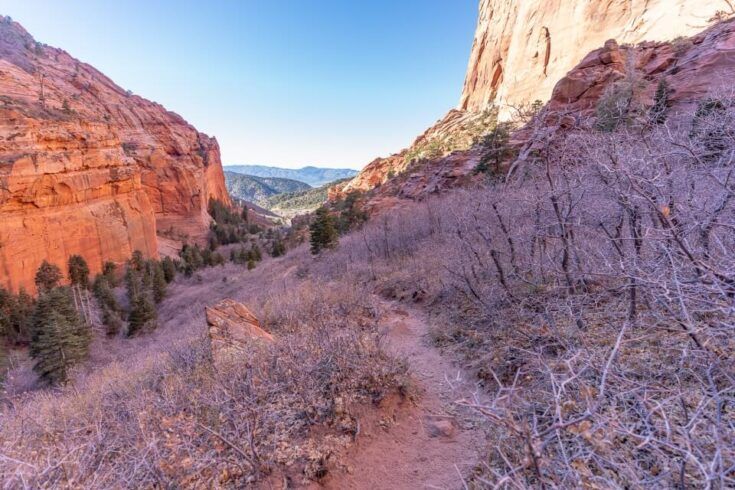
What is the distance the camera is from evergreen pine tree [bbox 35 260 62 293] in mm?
24031

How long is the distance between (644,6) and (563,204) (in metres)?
41.2

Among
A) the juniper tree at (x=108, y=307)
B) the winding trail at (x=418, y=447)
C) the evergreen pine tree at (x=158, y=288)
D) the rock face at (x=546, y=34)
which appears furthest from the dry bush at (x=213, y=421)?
the evergreen pine tree at (x=158, y=288)

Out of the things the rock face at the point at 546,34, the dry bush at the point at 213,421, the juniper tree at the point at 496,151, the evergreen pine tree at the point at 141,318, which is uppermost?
the rock face at the point at 546,34

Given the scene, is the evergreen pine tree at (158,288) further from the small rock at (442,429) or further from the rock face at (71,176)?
the small rock at (442,429)

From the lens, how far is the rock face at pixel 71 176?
940 inches

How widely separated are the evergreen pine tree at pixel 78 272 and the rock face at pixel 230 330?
26171mm

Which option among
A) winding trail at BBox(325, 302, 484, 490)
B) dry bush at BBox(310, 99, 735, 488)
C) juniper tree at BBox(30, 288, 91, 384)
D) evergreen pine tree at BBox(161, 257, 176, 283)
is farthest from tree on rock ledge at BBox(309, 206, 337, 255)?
evergreen pine tree at BBox(161, 257, 176, 283)

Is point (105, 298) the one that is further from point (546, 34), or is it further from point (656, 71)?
point (546, 34)

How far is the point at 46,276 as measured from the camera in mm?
24312

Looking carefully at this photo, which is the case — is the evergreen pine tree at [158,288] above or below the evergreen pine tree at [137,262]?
below

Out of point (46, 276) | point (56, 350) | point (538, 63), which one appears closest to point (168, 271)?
point (46, 276)

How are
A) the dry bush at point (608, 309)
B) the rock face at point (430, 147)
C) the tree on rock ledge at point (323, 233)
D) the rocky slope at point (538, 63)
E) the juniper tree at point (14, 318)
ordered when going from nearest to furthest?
the dry bush at point (608, 309)
the juniper tree at point (14, 318)
the tree on rock ledge at point (323, 233)
the rocky slope at point (538, 63)
the rock face at point (430, 147)

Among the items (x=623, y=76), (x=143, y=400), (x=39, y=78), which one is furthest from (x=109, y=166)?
(x=623, y=76)

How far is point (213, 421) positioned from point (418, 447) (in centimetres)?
270
